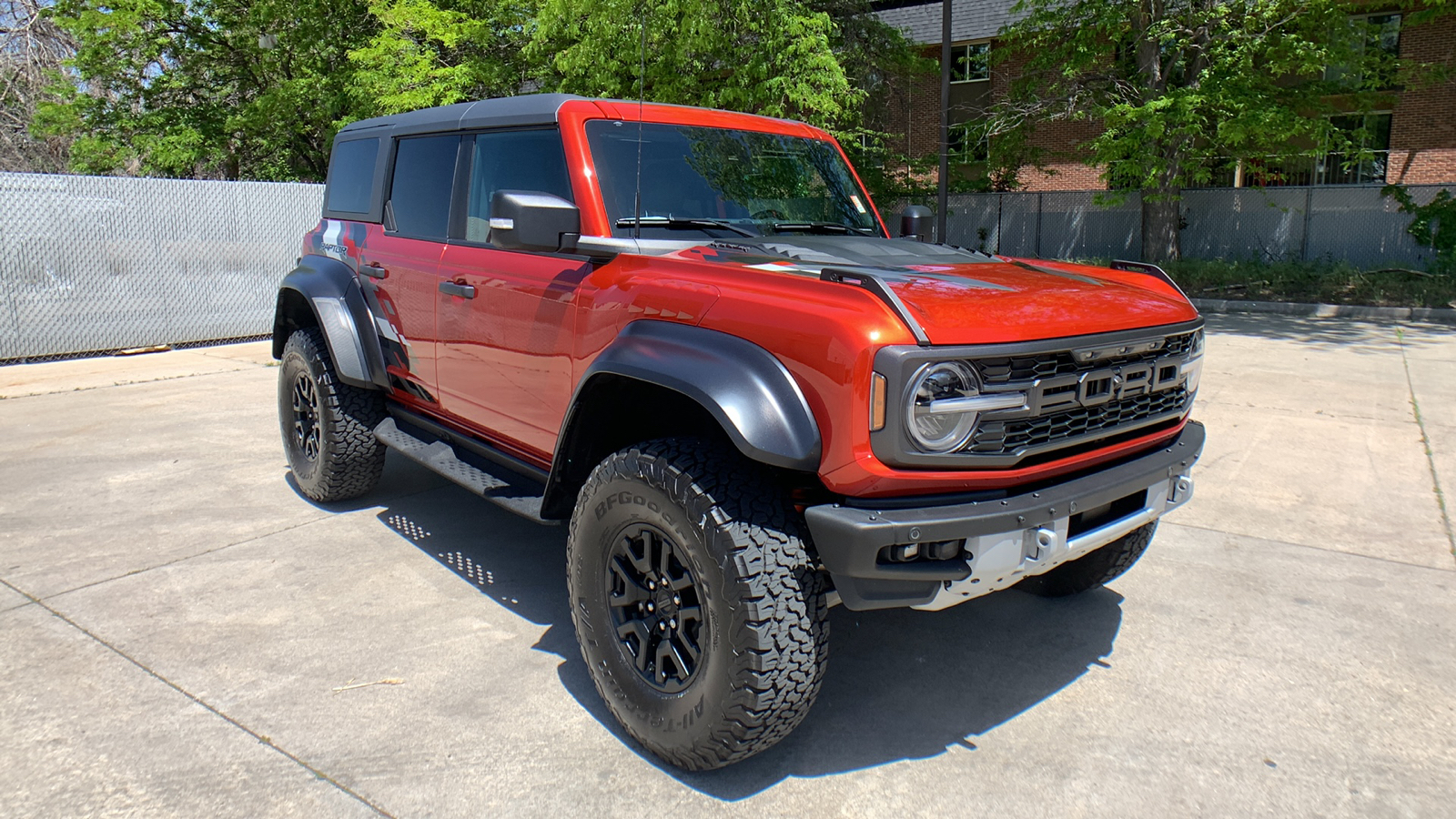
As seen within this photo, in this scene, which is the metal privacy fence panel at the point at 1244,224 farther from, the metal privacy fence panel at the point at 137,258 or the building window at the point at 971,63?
the metal privacy fence panel at the point at 137,258

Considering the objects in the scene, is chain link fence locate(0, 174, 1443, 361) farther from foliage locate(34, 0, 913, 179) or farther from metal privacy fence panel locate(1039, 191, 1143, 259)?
metal privacy fence panel locate(1039, 191, 1143, 259)

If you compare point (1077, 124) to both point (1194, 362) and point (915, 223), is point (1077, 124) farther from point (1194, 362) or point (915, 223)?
point (1194, 362)

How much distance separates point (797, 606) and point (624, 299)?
43.4 inches

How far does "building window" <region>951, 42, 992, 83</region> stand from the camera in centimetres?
2612

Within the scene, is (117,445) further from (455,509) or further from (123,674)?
(123,674)

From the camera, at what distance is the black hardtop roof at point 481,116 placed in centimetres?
366

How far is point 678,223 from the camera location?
3506 millimetres

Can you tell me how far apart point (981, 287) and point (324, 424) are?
3.35 metres

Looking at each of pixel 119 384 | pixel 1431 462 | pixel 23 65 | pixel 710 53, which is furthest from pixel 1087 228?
pixel 23 65

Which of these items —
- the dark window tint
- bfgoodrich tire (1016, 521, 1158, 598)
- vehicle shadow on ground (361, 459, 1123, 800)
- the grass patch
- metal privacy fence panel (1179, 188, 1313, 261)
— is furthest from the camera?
metal privacy fence panel (1179, 188, 1313, 261)

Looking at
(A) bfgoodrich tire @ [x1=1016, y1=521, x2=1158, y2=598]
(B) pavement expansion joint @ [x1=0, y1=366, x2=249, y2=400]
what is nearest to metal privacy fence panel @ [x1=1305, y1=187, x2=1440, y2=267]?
(A) bfgoodrich tire @ [x1=1016, y1=521, x2=1158, y2=598]

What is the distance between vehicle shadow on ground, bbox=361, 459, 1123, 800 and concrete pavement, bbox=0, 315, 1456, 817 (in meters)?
0.01

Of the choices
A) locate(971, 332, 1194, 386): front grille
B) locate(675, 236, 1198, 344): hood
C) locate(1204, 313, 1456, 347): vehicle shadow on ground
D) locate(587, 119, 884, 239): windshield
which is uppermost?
locate(587, 119, 884, 239): windshield

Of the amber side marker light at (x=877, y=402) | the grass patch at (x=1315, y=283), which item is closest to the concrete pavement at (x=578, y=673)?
the amber side marker light at (x=877, y=402)
